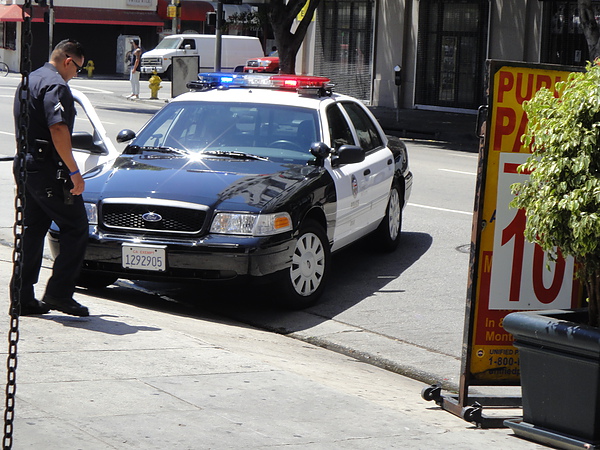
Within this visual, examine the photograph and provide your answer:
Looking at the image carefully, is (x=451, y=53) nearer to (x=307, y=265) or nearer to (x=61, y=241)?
(x=307, y=265)

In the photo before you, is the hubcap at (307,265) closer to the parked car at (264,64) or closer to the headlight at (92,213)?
the headlight at (92,213)

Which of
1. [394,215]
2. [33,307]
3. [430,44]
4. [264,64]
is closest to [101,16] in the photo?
[264,64]

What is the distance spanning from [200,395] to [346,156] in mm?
3685

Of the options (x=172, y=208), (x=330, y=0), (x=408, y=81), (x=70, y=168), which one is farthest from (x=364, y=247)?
(x=330, y=0)

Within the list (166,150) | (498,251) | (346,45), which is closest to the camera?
(498,251)

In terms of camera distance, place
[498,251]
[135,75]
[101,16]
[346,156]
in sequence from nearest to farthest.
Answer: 1. [498,251]
2. [346,156]
3. [135,75]
4. [101,16]

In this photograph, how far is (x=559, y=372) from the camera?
4.70 metres

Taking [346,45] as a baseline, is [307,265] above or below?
below

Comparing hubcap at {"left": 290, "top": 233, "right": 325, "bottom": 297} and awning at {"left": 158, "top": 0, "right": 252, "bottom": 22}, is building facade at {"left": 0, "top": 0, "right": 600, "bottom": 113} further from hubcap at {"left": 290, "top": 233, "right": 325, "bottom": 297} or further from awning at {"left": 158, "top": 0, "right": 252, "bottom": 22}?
awning at {"left": 158, "top": 0, "right": 252, "bottom": 22}

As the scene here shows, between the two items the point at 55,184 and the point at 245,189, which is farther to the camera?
the point at 245,189

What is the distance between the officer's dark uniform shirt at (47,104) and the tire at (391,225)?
13.9ft

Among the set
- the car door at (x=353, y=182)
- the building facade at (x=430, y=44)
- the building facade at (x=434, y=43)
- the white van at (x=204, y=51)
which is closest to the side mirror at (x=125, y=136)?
the car door at (x=353, y=182)

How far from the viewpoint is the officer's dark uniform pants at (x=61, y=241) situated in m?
6.62

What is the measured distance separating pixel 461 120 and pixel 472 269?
24.8 metres
